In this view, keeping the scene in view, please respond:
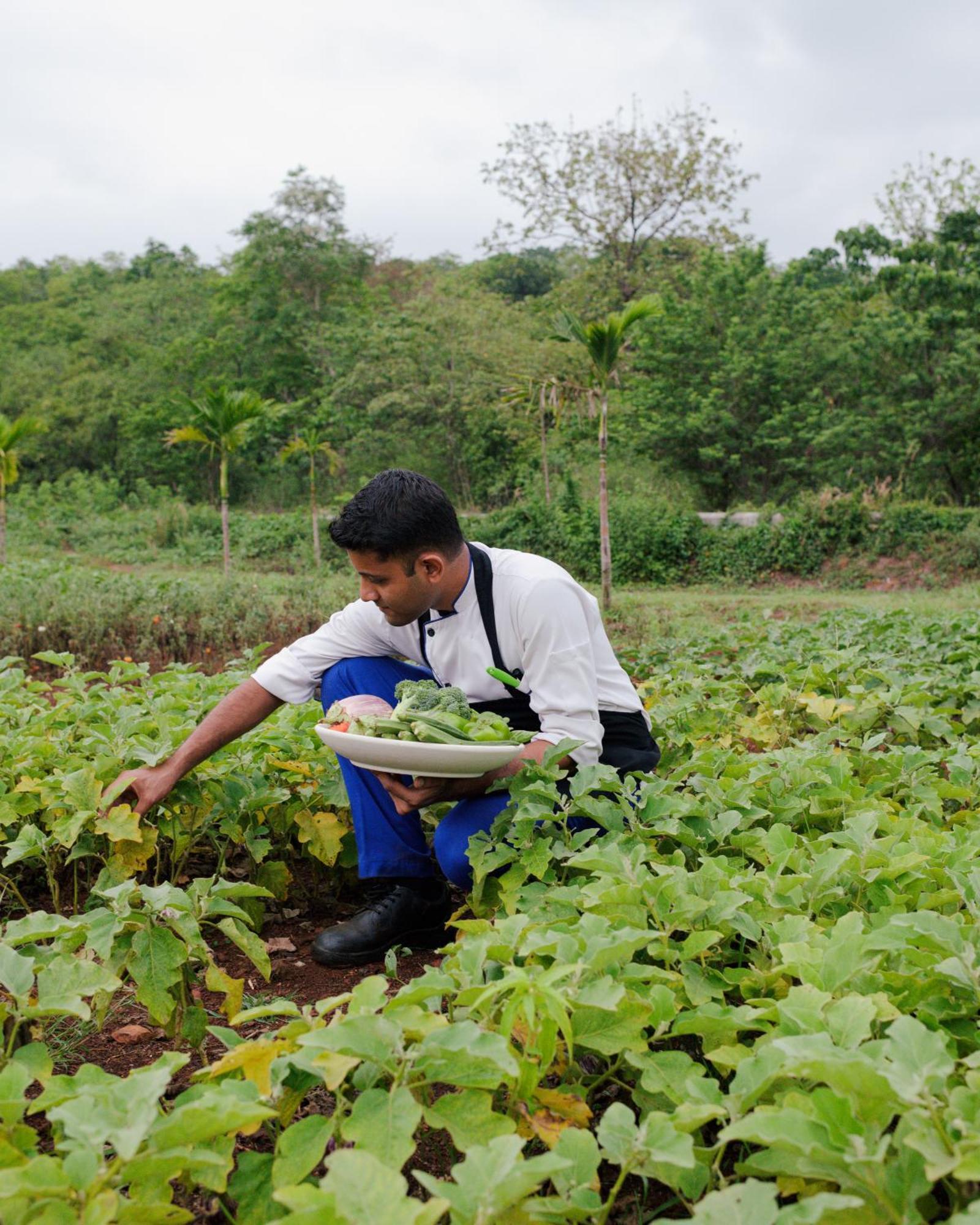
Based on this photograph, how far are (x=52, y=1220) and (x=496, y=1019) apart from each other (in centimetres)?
65

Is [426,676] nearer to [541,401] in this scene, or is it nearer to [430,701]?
[430,701]

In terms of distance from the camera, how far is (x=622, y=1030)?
4.69 feet

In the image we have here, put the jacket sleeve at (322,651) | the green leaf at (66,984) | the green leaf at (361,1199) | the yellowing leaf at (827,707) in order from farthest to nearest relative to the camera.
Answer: the yellowing leaf at (827,707)
the jacket sleeve at (322,651)
the green leaf at (66,984)
the green leaf at (361,1199)

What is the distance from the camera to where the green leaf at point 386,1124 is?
1149mm

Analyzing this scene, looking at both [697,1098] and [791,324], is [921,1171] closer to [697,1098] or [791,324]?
[697,1098]

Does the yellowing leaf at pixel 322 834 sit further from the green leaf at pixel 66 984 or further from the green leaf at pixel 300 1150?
the green leaf at pixel 300 1150

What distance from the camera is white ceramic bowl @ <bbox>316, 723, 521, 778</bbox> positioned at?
2.15m

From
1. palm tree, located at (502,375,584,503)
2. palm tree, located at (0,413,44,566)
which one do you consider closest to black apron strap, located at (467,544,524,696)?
palm tree, located at (502,375,584,503)

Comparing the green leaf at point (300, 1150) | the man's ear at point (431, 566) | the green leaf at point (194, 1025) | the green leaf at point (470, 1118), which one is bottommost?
the green leaf at point (194, 1025)

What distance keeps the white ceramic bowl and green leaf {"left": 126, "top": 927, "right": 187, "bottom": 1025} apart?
54cm

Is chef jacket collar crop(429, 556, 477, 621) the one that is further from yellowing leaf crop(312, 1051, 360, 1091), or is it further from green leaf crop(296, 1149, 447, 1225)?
green leaf crop(296, 1149, 447, 1225)

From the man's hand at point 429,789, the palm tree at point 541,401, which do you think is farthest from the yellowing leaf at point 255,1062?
the palm tree at point 541,401

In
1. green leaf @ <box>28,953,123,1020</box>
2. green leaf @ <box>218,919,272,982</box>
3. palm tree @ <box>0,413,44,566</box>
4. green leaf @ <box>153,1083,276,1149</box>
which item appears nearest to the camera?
green leaf @ <box>153,1083,276,1149</box>

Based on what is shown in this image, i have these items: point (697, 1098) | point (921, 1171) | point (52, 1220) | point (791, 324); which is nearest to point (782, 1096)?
point (697, 1098)
